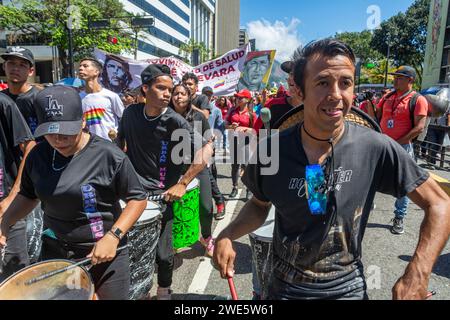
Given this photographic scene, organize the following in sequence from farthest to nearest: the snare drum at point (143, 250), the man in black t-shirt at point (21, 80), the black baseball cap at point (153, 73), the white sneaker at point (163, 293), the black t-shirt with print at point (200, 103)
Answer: the black t-shirt with print at point (200, 103), the man in black t-shirt at point (21, 80), the black baseball cap at point (153, 73), the white sneaker at point (163, 293), the snare drum at point (143, 250)

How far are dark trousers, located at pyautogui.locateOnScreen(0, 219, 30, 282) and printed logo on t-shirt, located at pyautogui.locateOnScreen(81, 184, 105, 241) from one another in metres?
1.06

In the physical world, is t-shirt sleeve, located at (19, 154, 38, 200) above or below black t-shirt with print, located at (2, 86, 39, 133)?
below

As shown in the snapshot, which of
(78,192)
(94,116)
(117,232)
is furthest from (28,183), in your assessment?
(94,116)

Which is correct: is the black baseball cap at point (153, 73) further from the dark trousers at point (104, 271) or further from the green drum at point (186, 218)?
the dark trousers at point (104, 271)

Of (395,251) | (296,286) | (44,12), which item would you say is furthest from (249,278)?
(44,12)

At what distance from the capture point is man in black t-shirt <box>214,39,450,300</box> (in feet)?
5.11

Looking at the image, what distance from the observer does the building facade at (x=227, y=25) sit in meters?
124

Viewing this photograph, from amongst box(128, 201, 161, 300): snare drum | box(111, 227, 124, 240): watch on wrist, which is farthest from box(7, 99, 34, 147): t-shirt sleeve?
box(111, 227, 124, 240): watch on wrist

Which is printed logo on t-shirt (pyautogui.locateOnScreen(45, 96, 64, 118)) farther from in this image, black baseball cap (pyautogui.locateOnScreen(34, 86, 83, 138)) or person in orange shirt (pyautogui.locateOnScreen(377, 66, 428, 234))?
person in orange shirt (pyautogui.locateOnScreen(377, 66, 428, 234))

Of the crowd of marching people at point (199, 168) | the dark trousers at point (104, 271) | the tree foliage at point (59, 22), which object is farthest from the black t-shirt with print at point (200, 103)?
the tree foliage at point (59, 22)

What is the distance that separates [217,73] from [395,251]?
7.29 meters

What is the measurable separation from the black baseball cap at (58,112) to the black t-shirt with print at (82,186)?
0.19m

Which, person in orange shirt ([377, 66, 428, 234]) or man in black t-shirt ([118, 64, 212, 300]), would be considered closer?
man in black t-shirt ([118, 64, 212, 300])

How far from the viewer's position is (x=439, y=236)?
1.45m
